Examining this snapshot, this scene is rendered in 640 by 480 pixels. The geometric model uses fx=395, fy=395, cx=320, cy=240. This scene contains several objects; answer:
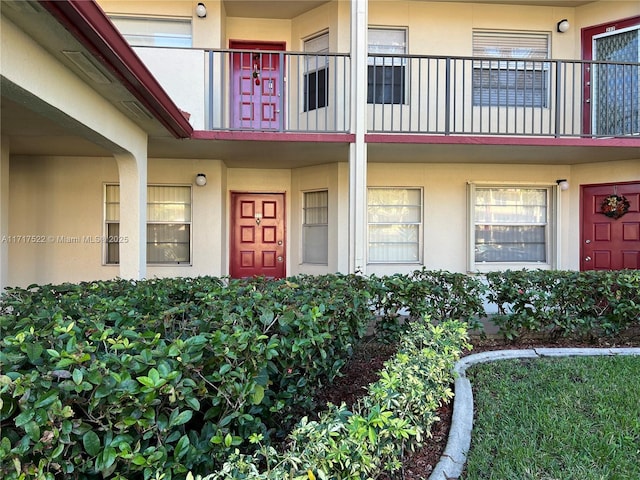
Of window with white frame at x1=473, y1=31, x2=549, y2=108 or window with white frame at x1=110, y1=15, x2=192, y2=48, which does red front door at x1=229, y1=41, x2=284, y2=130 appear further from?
window with white frame at x1=473, y1=31, x2=549, y2=108

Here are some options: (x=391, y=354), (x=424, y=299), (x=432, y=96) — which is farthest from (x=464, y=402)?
(x=432, y=96)

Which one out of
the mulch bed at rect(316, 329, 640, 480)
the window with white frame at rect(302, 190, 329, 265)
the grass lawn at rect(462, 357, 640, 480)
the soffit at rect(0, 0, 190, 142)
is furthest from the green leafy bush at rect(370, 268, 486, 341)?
the window with white frame at rect(302, 190, 329, 265)

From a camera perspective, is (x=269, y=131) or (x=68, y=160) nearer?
(x=269, y=131)

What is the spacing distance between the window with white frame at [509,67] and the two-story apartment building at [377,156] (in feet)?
0.15

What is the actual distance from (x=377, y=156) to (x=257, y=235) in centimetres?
304

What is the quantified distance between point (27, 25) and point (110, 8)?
18.9 ft

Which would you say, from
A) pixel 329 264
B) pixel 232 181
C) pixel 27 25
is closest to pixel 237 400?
pixel 27 25

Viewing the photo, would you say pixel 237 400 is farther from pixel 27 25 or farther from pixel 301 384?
pixel 27 25

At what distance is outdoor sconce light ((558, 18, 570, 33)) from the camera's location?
7768 millimetres

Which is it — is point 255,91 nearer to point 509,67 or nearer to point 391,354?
point 509,67

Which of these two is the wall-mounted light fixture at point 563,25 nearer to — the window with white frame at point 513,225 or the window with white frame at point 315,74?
the window with white frame at point 513,225

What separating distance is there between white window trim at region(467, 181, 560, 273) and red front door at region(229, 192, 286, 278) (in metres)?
3.86

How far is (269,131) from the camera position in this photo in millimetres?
6215

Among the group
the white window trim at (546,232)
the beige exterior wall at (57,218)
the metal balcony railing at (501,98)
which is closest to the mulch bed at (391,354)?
the white window trim at (546,232)
